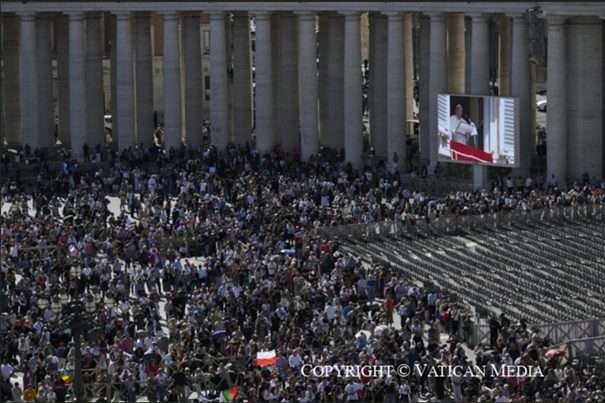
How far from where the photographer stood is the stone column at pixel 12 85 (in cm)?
15238

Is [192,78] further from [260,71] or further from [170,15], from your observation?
[260,71]

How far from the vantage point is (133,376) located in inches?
3287

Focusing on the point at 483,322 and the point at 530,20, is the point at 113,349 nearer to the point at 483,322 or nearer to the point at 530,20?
the point at 483,322

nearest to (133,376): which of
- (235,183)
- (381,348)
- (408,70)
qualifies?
(381,348)

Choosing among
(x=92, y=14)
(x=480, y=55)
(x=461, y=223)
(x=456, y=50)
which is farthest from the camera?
(x=92, y=14)

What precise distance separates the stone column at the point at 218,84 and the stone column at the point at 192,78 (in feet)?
5.56

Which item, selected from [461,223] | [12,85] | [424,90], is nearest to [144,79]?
[12,85]

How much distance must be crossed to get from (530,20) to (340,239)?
70.0 feet

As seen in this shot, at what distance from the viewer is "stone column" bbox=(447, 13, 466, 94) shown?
13838cm

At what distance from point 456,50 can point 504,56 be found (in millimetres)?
3581

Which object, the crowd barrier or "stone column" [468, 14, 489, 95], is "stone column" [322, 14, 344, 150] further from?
the crowd barrier

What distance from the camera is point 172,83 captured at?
145 m

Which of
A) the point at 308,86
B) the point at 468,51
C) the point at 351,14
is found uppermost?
the point at 351,14
